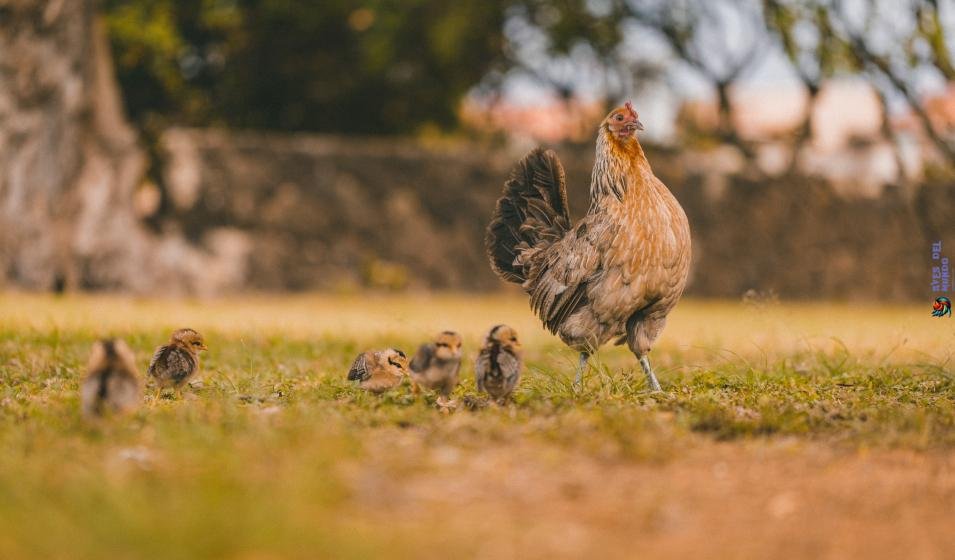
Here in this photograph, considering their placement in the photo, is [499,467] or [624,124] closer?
[499,467]

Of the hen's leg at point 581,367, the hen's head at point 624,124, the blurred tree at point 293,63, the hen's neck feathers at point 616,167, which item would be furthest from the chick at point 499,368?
the blurred tree at point 293,63

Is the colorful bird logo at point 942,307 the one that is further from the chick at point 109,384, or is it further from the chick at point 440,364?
the chick at point 109,384

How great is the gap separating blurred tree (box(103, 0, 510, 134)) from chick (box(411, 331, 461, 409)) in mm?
14533

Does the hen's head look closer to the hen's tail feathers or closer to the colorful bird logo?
the hen's tail feathers

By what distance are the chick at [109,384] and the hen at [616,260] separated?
229cm

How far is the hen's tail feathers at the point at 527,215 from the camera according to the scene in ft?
19.5

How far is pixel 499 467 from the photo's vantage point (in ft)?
11.3

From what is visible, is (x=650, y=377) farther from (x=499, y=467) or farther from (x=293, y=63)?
(x=293, y=63)

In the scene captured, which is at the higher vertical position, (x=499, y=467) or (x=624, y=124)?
(x=624, y=124)

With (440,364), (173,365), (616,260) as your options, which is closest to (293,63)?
(173,365)

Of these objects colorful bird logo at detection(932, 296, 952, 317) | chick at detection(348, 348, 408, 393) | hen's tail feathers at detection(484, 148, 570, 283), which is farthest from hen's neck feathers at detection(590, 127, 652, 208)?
colorful bird logo at detection(932, 296, 952, 317)

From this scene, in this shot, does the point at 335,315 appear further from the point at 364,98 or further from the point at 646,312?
the point at 364,98

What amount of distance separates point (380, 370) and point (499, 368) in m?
0.72

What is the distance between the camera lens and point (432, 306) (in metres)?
13.2
